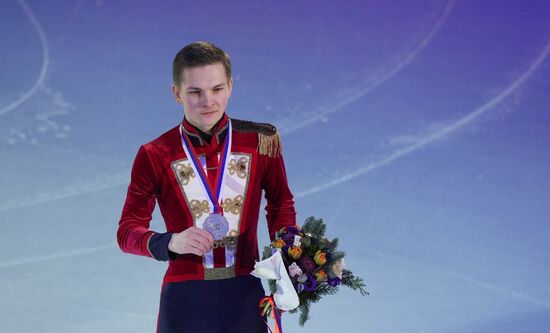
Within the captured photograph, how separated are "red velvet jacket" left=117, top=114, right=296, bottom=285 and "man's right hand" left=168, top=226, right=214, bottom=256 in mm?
105

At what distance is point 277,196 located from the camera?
10.7ft

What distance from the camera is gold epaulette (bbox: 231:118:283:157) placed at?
3.24m

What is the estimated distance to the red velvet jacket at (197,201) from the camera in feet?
10.1

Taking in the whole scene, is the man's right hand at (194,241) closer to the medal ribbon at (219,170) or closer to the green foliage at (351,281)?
the medal ribbon at (219,170)

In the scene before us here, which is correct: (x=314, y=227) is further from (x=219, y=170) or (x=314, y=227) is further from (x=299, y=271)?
(x=219, y=170)

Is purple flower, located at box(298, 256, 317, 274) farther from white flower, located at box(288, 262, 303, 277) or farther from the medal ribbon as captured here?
the medal ribbon

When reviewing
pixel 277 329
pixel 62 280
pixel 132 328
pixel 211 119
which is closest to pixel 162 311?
pixel 277 329

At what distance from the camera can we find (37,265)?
6.40 m

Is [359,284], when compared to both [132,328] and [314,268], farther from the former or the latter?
[132,328]

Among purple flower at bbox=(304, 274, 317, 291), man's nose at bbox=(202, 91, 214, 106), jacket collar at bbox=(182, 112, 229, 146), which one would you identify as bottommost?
purple flower at bbox=(304, 274, 317, 291)

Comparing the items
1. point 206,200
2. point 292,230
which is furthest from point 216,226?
point 292,230

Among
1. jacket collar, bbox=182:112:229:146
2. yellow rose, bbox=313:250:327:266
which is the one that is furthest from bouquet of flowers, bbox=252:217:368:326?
jacket collar, bbox=182:112:229:146

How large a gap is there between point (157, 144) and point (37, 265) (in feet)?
11.5

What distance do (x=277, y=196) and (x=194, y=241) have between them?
1.57 feet
